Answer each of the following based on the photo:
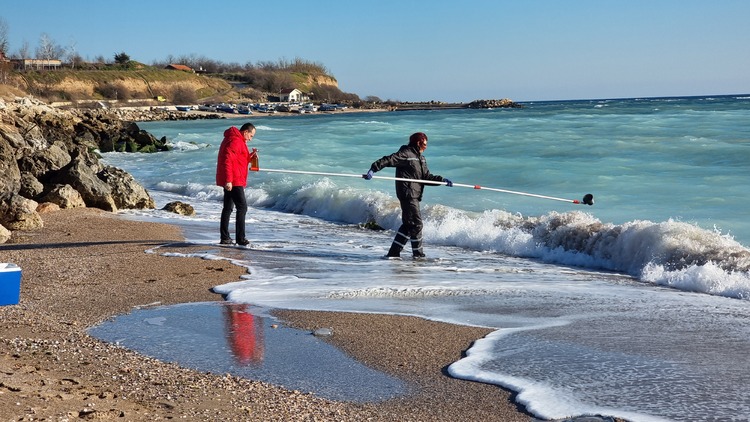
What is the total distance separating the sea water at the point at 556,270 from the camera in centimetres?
580

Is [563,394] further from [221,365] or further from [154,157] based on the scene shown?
[154,157]

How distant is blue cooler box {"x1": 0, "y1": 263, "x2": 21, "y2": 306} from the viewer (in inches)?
260

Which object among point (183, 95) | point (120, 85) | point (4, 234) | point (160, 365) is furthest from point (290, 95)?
point (160, 365)

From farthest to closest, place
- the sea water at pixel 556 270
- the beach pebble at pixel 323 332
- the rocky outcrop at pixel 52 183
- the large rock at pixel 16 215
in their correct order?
the rocky outcrop at pixel 52 183, the large rock at pixel 16 215, the beach pebble at pixel 323 332, the sea water at pixel 556 270

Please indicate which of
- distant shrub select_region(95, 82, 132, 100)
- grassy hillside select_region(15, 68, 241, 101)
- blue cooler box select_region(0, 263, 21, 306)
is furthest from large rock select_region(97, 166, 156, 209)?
distant shrub select_region(95, 82, 132, 100)

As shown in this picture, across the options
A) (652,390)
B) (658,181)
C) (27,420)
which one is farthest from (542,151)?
(27,420)

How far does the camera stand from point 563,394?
5375 mm

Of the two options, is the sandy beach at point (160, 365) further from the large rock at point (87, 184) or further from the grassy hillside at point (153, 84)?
the grassy hillside at point (153, 84)

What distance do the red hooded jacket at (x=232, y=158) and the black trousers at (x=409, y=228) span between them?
220 cm

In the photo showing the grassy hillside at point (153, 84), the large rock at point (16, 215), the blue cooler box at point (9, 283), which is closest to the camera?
the blue cooler box at point (9, 283)

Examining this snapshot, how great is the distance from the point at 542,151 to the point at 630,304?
23.8 meters

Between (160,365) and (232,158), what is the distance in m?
6.15

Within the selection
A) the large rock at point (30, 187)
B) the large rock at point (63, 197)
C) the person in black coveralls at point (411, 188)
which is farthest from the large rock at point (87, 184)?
the person in black coveralls at point (411, 188)

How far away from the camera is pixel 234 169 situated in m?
11.8
